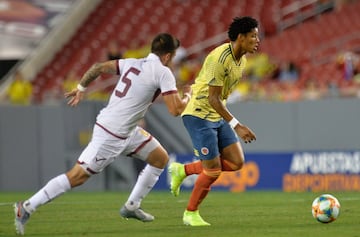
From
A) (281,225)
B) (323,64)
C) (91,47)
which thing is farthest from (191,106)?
(91,47)

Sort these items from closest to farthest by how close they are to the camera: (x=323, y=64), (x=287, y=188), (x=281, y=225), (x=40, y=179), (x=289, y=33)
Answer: (x=281, y=225), (x=287, y=188), (x=40, y=179), (x=323, y=64), (x=289, y=33)

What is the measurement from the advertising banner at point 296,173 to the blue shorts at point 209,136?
8882mm

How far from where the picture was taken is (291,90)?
75.1 feet

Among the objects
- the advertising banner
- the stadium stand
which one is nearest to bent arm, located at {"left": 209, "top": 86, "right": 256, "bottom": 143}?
the advertising banner

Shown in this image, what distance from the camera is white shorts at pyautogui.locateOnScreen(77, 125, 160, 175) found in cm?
1095

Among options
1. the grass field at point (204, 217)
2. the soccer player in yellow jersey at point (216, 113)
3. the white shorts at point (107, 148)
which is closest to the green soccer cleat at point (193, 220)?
the soccer player in yellow jersey at point (216, 113)

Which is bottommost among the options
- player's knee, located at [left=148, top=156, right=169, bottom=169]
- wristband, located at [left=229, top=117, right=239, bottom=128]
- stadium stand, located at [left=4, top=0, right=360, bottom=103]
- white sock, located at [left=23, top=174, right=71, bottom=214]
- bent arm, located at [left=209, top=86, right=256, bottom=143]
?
white sock, located at [left=23, top=174, right=71, bottom=214]

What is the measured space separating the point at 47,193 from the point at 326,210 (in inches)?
116

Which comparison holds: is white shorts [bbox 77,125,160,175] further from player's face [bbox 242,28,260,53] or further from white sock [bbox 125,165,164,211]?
player's face [bbox 242,28,260,53]

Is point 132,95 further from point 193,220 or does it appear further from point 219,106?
point 193,220

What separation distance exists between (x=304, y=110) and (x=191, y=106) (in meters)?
9.99

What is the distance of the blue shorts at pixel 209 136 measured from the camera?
1155 cm

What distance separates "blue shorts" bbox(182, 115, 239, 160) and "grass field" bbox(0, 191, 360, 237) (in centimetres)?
81

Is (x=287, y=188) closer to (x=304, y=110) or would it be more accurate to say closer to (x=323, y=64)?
(x=304, y=110)
